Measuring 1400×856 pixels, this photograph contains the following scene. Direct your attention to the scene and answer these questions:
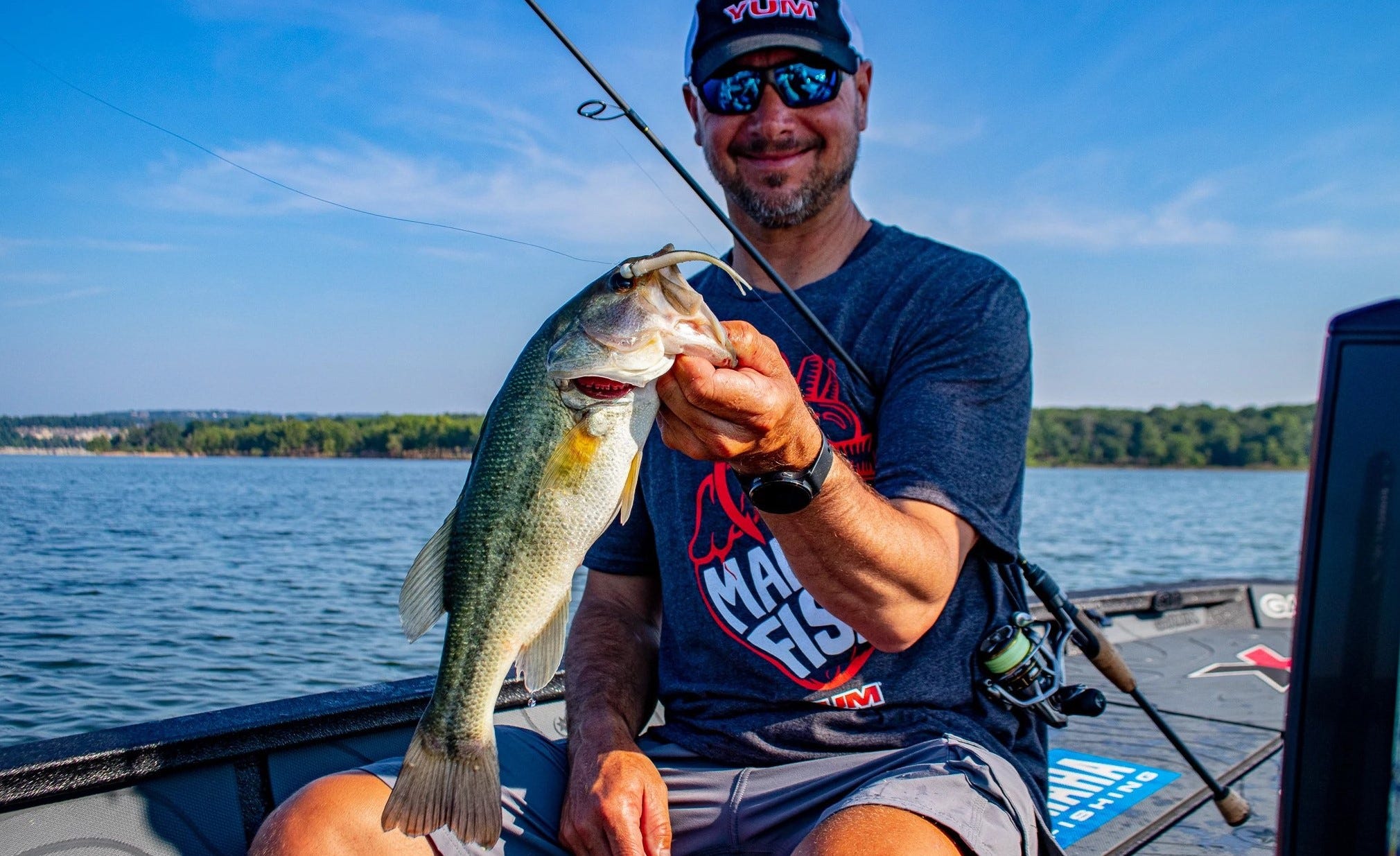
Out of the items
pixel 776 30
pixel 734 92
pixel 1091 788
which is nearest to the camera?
pixel 776 30

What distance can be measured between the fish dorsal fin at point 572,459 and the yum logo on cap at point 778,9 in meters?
1.66

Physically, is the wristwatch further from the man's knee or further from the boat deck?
the boat deck

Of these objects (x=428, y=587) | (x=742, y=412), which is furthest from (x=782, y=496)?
(x=428, y=587)

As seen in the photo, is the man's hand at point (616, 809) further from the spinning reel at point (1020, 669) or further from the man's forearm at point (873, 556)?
the spinning reel at point (1020, 669)

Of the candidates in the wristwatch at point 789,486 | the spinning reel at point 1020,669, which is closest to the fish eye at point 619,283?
the wristwatch at point 789,486

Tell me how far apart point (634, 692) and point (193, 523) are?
10265mm

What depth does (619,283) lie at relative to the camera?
1818 millimetres

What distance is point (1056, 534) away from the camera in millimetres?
22969

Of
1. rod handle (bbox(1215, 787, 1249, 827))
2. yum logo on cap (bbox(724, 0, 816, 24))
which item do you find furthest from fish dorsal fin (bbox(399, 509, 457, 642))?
rod handle (bbox(1215, 787, 1249, 827))

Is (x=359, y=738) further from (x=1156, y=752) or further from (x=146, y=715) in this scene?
(x=1156, y=752)

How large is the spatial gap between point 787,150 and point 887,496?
4.05 ft

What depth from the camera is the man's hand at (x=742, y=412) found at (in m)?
1.68

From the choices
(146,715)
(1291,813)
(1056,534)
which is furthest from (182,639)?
(1056,534)

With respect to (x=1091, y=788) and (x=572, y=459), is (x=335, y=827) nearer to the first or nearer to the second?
(x=572, y=459)
